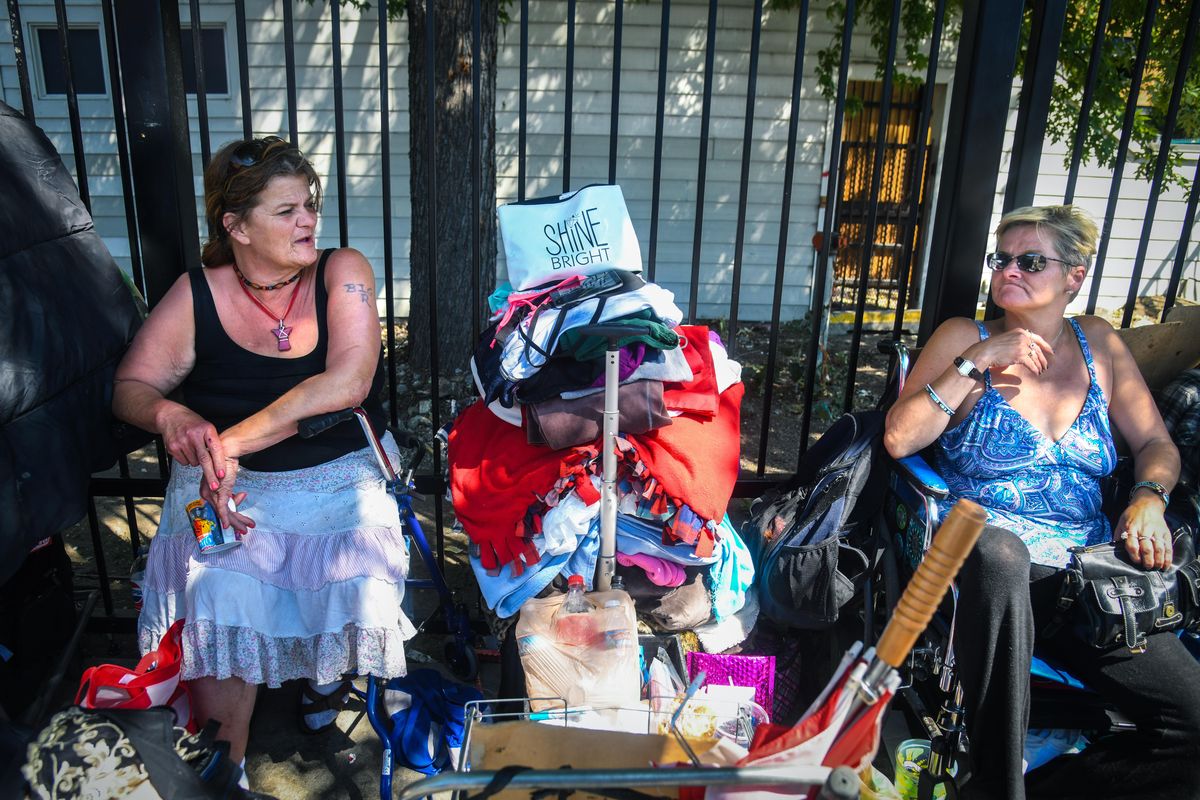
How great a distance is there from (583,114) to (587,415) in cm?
600

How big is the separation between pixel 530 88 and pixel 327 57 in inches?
71.4

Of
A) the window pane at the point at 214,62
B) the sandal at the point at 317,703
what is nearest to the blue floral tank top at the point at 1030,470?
the sandal at the point at 317,703

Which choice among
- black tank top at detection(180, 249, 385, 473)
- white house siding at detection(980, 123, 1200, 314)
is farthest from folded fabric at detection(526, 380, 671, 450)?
white house siding at detection(980, 123, 1200, 314)

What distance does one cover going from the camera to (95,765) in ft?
6.02

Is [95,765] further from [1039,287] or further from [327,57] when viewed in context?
[327,57]

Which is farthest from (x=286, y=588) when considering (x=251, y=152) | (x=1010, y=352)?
(x=1010, y=352)

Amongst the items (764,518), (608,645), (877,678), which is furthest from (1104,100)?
(877,678)

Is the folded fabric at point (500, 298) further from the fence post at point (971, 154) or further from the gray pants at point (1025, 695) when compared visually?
the gray pants at point (1025, 695)

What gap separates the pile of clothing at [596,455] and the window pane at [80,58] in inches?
273

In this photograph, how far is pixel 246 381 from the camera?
265 cm

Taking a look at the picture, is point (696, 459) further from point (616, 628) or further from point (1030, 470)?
point (1030, 470)

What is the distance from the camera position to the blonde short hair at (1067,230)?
264 cm

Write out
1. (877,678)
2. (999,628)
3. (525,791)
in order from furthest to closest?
(999,628) < (525,791) < (877,678)

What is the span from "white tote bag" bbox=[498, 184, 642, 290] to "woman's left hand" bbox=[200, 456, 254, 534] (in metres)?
1.02
